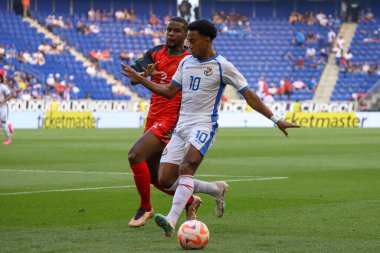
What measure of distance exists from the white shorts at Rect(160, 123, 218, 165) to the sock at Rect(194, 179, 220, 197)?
0.31 metres

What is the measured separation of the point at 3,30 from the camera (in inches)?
1982

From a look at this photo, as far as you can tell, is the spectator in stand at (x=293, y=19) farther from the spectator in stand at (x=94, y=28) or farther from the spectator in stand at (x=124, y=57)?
the spectator in stand at (x=94, y=28)

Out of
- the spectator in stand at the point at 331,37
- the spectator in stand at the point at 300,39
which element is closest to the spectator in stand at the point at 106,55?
the spectator in stand at the point at 300,39

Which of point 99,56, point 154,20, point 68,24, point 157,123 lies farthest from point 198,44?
point 154,20

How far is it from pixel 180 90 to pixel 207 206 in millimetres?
2826

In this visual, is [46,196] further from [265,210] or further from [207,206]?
[265,210]

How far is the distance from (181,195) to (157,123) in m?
1.62

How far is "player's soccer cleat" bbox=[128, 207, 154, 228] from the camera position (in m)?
9.65

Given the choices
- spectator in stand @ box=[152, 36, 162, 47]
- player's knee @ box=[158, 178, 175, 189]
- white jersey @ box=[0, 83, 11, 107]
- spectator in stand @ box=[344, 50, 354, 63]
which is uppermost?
player's knee @ box=[158, 178, 175, 189]

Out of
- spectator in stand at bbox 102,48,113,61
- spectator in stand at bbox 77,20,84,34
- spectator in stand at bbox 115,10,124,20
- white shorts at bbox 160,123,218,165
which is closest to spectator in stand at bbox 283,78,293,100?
spectator in stand at bbox 102,48,113,61

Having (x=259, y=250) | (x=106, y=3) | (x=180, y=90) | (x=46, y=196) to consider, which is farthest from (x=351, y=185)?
(x=106, y=3)

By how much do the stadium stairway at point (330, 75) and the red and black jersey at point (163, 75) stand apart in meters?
43.2

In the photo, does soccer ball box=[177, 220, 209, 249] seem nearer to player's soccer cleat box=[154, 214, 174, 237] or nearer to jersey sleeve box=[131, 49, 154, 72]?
player's soccer cleat box=[154, 214, 174, 237]

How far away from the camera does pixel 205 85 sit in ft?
30.5
